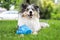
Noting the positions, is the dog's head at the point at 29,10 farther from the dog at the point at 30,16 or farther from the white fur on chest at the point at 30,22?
the white fur on chest at the point at 30,22

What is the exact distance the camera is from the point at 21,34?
7422 mm

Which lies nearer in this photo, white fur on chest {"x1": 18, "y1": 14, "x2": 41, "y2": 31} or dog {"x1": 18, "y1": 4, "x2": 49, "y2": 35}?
dog {"x1": 18, "y1": 4, "x2": 49, "y2": 35}

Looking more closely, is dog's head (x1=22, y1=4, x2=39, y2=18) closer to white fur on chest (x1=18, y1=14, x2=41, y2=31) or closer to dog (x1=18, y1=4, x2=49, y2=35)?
dog (x1=18, y1=4, x2=49, y2=35)

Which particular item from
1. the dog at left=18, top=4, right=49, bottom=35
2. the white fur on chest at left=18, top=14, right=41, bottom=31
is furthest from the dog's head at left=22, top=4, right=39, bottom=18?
the white fur on chest at left=18, top=14, right=41, bottom=31

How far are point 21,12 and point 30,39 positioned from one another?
128 centimetres

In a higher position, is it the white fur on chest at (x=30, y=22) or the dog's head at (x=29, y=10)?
the dog's head at (x=29, y=10)

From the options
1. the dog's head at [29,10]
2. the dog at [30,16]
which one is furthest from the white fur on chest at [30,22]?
the dog's head at [29,10]

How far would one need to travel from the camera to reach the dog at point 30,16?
7.53 metres

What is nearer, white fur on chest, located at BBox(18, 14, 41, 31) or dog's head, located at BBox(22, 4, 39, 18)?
dog's head, located at BBox(22, 4, 39, 18)

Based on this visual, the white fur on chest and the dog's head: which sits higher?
the dog's head

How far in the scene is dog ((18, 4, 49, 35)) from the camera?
7.53 m

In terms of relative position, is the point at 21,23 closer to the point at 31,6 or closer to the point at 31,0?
the point at 31,6

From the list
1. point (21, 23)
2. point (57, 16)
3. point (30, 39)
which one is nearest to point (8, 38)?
point (30, 39)

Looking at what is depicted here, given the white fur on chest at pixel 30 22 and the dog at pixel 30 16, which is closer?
the dog at pixel 30 16
